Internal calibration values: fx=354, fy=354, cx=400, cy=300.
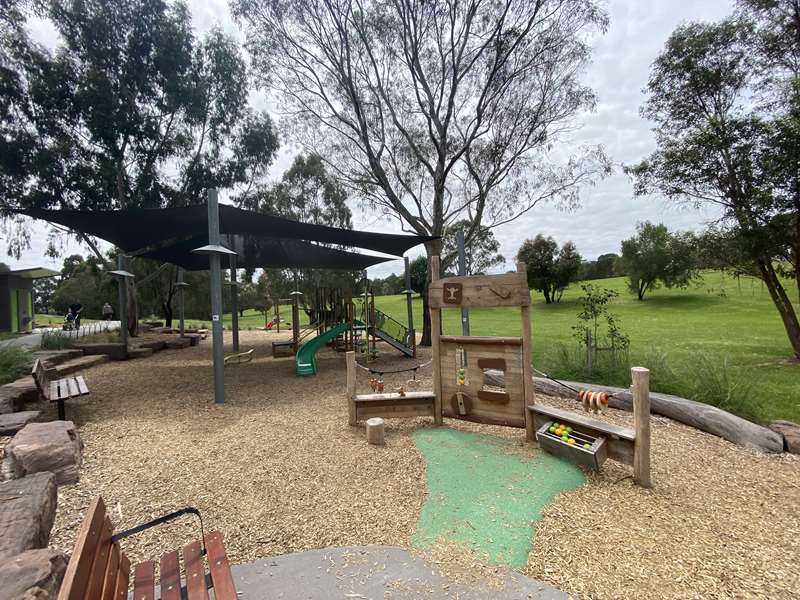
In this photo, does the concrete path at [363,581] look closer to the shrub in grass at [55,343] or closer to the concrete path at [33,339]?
the concrete path at [33,339]

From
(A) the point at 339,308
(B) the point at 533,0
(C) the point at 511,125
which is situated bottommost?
(A) the point at 339,308

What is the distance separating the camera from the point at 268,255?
11062mm

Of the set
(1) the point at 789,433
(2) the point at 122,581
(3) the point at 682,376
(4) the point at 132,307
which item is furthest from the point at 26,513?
(4) the point at 132,307

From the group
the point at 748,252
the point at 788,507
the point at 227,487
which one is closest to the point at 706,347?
the point at 748,252

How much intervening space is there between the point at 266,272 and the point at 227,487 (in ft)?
87.2

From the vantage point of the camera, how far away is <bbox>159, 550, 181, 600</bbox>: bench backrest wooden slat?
1463mm

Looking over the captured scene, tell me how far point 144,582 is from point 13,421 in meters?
3.62

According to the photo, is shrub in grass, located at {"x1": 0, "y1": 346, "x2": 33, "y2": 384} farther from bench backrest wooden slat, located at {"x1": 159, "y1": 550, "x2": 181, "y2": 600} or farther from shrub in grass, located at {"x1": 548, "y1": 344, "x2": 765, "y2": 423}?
shrub in grass, located at {"x1": 548, "y1": 344, "x2": 765, "y2": 423}

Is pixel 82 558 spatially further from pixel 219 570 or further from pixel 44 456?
pixel 44 456

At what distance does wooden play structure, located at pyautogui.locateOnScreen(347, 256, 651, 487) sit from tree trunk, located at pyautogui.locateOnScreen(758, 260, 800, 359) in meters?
7.55

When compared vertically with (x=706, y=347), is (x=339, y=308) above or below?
above

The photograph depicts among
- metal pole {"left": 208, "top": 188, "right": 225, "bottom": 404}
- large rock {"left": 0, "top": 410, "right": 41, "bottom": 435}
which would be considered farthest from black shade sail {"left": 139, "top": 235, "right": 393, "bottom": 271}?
large rock {"left": 0, "top": 410, "right": 41, "bottom": 435}

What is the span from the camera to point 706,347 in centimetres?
1079

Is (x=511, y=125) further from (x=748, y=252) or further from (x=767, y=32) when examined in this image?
(x=748, y=252)
